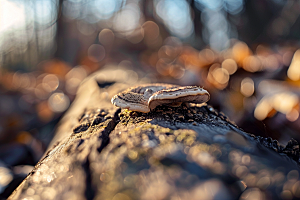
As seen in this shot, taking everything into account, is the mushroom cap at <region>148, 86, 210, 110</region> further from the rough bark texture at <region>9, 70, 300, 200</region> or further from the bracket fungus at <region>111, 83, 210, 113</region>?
the rough bark texture at <region>9, 70, 300, 200</region>

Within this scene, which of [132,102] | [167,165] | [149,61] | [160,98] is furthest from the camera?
[149,61]

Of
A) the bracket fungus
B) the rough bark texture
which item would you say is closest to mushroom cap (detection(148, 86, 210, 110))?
the bracket fungus

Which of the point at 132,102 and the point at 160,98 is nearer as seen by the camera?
the point at 160,98

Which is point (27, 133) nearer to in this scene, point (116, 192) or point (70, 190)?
point (70, 190)

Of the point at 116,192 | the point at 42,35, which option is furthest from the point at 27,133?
the point at 42,35

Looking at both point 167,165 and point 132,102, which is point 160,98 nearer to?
point 132,102

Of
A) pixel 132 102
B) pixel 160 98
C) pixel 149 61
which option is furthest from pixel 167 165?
pixel 149 61
